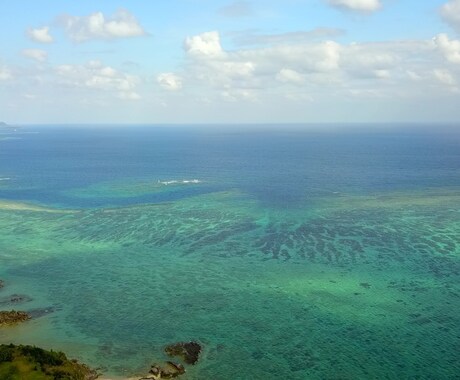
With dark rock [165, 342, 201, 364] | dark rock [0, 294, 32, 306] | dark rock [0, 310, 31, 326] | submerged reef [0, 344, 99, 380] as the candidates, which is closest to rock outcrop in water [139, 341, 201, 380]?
dark rock [165, 342, 201, 364]

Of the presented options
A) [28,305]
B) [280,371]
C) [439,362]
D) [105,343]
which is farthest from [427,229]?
[28,305]

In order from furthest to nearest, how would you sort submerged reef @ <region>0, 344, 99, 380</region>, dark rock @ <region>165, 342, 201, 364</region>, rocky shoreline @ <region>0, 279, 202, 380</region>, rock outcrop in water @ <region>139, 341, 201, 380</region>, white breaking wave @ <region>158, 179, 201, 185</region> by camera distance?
white breaking wave @ <region>158, 179, 201, 185</region>, dark rock @ <region>165, 342, 201, 364</region>, rock outcrop in water @ <region>139, 341, 201, 380</region>, rocky shoreline @ <region>0, 279, 202, 380</region>, submerged reef @ <region>0, 344, 99, 380</region>

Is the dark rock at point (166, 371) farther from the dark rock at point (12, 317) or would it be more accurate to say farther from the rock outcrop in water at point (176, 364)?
the dark rock at point (12, 317)

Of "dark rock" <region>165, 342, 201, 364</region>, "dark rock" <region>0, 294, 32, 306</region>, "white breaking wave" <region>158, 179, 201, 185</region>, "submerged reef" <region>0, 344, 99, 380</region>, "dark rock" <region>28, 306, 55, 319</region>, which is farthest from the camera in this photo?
"white breaking wave" <region>158, 179, 201, 185</region>

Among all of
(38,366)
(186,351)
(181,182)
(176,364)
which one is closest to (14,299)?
(38,366)

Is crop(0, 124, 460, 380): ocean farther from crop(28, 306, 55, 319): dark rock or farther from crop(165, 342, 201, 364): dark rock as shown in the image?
crop(165, 342, 201, 364): dark rock

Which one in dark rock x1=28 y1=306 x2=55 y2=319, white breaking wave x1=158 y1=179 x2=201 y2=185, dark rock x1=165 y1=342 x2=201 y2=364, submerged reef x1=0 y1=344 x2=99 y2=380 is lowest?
dark rock x1=165 y1=342 x2=201 y2=364

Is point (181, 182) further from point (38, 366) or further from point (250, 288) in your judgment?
point (38, 366)

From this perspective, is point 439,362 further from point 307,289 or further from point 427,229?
point 427,229
